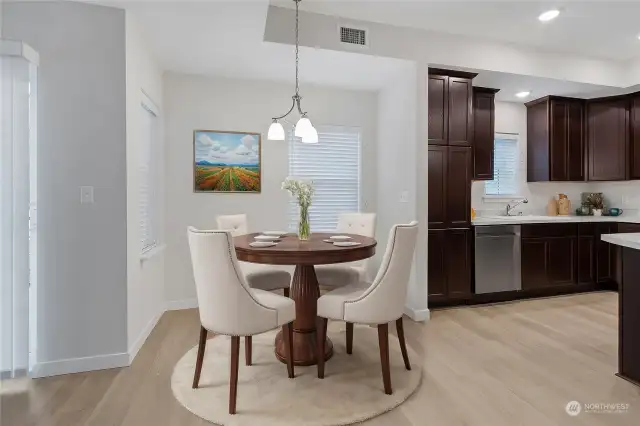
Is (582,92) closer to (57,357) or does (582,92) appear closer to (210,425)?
(210,425)

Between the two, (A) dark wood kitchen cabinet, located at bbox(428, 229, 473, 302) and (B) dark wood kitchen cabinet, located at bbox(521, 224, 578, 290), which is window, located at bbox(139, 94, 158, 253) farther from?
(B) dark wood kitchen cabinet, located at bbox(521, 224, 578, 290)

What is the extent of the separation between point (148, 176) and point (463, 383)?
3.13 meters

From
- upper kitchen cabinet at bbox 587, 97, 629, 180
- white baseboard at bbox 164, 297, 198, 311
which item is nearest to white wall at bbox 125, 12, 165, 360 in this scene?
white baseboard at bbox 164, 297, 198, 311

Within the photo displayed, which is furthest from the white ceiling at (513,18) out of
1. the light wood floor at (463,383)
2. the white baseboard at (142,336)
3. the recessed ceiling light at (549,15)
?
the white baseboard at (142,336)

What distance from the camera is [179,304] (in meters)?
3.83

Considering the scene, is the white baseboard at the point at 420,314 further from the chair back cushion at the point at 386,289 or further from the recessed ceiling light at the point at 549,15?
the recessed ceiling light at the point at 549,15

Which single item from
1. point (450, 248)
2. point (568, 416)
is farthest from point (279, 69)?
point (568, 416)

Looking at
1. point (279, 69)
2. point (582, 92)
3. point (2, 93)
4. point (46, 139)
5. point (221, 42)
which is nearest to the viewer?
point (2, 93)

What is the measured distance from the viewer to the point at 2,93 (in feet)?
7.22

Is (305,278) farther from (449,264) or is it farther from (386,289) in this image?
(449,264)

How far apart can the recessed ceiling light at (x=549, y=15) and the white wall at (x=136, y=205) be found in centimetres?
344

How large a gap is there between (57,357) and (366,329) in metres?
2.34

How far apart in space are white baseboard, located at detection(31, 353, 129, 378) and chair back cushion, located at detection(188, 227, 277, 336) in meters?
0.96

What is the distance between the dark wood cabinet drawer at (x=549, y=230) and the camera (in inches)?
160
